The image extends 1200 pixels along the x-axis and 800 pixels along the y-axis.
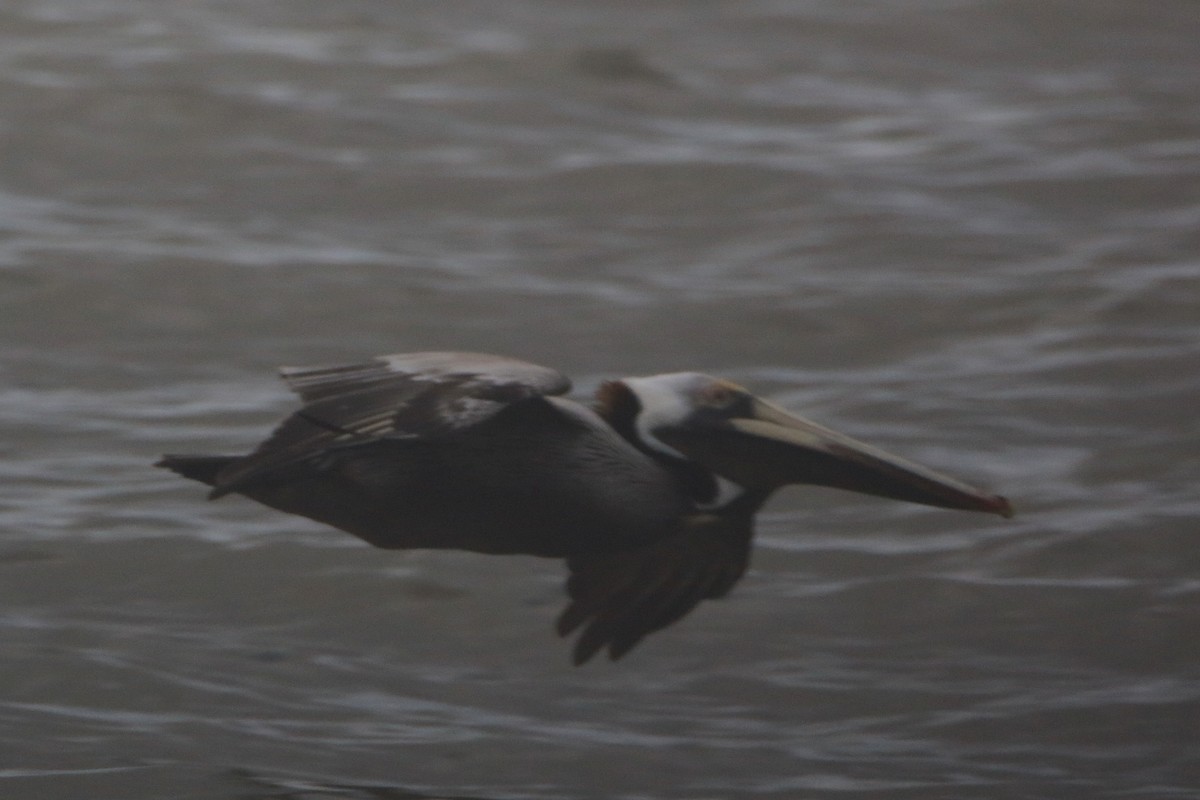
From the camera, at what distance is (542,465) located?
4.61 m

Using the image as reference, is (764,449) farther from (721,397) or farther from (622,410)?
(622,410)

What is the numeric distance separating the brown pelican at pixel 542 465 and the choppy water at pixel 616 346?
550 millimetres

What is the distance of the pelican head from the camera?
467 centimetres

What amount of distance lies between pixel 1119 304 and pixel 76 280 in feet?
12.2

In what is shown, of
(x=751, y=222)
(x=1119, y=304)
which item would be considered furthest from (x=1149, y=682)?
(x=751, y=222)

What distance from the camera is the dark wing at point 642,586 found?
484 centimetres

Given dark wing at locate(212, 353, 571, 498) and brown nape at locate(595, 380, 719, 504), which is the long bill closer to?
brown nape at locate(595, 380, 719, 504)

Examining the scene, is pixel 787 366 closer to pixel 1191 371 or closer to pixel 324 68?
pixel 1191 371

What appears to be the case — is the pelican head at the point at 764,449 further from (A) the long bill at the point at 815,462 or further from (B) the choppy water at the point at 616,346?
(B) the choppy water at the point at 616,346

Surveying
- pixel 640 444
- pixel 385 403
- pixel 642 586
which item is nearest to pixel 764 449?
pixel 640 444

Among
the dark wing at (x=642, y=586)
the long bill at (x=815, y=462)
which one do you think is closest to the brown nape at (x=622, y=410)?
the long bill at (x=815, y=462)

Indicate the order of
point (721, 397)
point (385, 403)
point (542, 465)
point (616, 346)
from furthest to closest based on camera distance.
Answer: point (616, 346) → point (721, 397) → point (542, 465) → point (385, 403)

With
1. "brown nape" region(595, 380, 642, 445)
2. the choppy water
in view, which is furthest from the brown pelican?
the choppy water

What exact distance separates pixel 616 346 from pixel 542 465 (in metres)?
3.35
